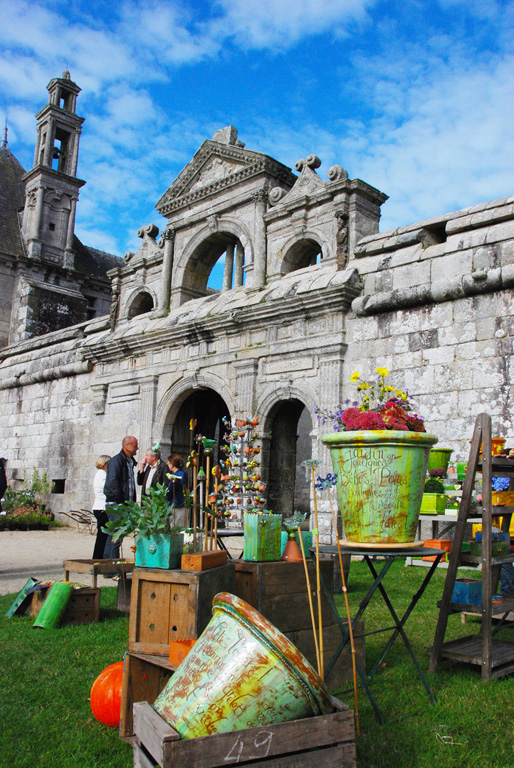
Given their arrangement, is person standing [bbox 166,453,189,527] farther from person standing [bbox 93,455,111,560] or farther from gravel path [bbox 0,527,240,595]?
gravel path [bbox 0,527,240,595]

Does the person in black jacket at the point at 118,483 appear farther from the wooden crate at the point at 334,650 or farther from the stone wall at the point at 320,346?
the wooden crate at the point at 334,650

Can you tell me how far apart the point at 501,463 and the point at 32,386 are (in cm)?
1424

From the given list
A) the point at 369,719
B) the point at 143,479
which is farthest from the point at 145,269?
the point at 369,719

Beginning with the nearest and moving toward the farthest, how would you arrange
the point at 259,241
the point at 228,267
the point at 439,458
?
the point at 439,458 < the point at 259,241 < the point at 228,267

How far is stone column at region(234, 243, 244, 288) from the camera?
12102 millimetres

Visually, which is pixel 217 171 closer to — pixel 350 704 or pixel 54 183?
pixel 350 704

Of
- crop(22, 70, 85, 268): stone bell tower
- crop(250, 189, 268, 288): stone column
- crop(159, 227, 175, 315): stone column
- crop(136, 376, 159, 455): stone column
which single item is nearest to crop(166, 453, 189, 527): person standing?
crop(136, 376, 159, 455): stone column

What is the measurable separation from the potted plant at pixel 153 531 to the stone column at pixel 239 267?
8.81 m

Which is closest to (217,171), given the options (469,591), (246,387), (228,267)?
(228,267)

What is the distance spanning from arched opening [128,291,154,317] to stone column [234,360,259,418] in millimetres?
4329

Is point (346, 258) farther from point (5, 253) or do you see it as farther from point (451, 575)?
point (5, 253)

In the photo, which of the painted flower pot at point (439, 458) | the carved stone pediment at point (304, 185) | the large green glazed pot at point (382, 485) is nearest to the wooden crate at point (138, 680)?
the large green glazed pot at point (382, 485)

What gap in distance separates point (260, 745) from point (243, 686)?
175mm

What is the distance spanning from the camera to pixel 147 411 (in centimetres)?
1184
